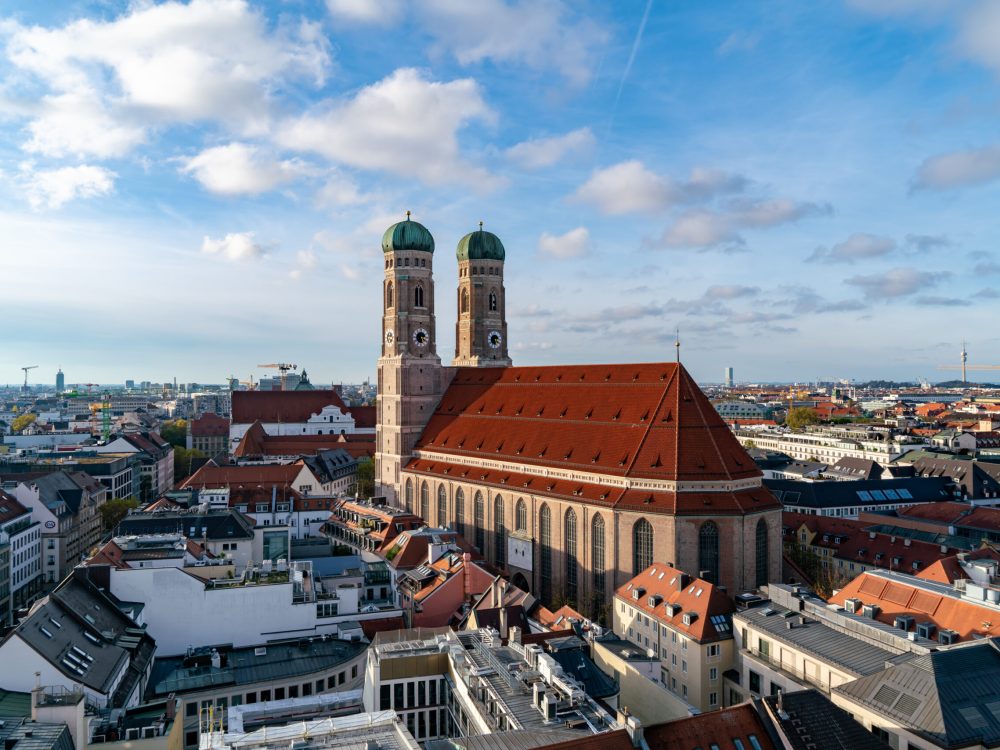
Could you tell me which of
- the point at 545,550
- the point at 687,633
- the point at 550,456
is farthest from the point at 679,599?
the point at 550,456

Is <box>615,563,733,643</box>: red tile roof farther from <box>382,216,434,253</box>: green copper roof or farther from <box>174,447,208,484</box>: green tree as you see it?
<box>174,447,208,484</box>: green tree

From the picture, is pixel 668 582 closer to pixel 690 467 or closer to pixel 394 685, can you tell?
pixel 690 467

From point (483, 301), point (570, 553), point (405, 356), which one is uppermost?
point (483, 301)

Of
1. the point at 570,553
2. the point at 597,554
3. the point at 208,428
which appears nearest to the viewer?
the point at 597,554

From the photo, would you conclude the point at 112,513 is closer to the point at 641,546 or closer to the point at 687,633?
the point at 641,546

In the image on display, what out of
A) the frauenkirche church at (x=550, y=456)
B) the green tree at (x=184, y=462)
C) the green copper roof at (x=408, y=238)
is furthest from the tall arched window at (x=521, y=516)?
the green tree at (x=184, y=462)

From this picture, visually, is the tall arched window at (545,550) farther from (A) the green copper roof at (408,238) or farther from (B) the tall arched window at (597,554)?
(A) the green copper roof at (408,238)
